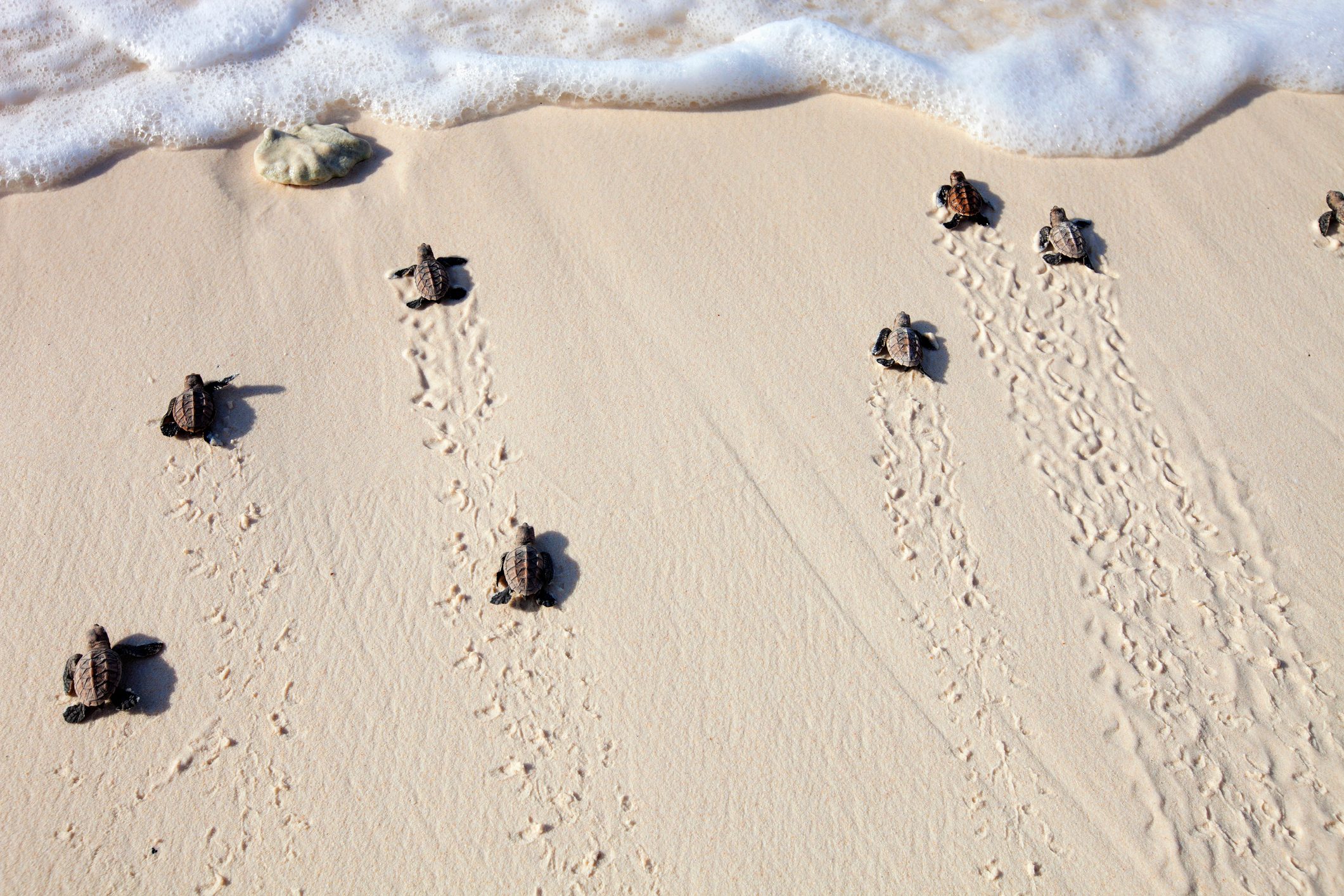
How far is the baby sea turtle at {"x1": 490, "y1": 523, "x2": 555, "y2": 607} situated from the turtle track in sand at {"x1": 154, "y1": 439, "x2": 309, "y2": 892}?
0.71 m

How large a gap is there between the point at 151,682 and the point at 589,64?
10.7 feet

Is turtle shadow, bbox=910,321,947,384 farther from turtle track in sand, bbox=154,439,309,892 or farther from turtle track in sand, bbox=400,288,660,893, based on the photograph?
turtle track in sand, bbox=154,439,309,892

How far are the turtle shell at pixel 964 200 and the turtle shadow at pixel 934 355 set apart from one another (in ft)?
2.01

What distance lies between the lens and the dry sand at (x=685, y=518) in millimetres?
2613

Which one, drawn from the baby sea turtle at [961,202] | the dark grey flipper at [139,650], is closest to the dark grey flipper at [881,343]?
the baby sea turtle at [961,202]

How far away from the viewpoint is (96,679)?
268 centimetres

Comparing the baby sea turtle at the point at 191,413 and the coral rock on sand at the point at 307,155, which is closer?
the baby sea turtle at the point at 191,413

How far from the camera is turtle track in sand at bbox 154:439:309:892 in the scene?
258 centimetres

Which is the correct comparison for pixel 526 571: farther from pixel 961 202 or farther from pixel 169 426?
pixel 961 202

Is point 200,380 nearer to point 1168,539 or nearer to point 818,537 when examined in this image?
point 818,537

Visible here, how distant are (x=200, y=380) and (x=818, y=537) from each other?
242cm

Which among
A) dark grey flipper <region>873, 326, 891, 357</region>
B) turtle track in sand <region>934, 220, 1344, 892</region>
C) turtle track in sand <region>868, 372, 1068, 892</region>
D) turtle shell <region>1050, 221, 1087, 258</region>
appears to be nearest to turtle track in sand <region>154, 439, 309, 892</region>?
turtle track in sand <region>868, 372, 1068, 892</region>

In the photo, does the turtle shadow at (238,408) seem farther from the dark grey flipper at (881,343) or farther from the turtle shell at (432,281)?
the dark grey flipper at (881,343)

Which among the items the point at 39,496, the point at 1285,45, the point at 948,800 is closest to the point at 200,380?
the point at 39,496
